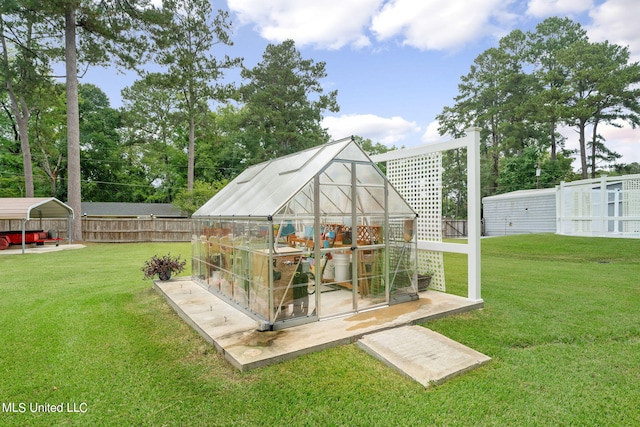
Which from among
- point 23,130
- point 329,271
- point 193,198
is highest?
point 23,130

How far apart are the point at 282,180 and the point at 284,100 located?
21.1 m

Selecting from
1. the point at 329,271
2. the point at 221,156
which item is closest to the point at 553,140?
the point at 221,156

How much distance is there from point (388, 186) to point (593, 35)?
3343 centimetres

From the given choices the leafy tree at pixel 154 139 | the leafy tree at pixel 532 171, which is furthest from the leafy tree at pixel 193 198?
the leafy tree at pixel 532 171

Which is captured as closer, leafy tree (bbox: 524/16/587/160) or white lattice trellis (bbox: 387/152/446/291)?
white lattice trellis (bbox: 387/152/446/291)

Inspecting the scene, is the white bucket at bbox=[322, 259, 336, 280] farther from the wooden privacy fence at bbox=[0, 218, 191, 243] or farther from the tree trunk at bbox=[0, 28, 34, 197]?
the tree trunk at bbox=[0, 28, 34, 197]

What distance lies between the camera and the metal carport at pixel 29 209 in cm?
1312

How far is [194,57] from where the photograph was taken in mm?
21812

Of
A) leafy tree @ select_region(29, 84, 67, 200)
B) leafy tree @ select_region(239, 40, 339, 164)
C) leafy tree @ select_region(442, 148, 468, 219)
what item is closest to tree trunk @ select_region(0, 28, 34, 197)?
leafy tree @ select_region(29, 84, 67, 200)

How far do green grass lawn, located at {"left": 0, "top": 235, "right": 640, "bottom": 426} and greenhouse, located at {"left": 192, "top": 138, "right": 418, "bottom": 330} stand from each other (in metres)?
0.92

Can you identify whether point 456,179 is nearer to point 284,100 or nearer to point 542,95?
point 542,95

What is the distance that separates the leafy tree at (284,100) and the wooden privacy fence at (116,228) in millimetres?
9160

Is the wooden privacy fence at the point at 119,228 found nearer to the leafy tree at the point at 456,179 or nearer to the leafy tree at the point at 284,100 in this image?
the leafy tree at the point at 284,100

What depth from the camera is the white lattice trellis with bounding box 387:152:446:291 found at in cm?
616
